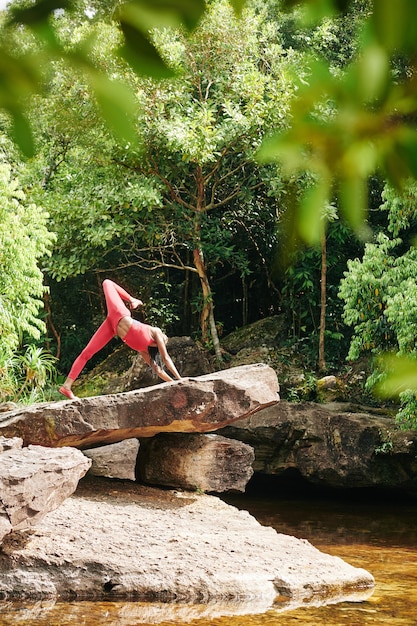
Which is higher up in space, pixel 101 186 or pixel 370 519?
pixel 101 186

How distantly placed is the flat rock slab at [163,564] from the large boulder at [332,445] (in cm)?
369

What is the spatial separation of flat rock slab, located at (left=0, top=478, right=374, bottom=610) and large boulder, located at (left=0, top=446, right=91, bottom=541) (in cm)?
29

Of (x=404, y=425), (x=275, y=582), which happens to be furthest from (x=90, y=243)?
(x=275, y=582)

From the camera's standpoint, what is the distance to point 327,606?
568 cm

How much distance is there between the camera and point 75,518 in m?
6.71

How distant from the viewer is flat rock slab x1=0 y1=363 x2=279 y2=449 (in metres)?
7.81

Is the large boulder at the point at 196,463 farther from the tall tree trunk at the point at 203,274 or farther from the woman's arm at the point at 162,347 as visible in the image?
the tall tree trunk at the point at 203,274

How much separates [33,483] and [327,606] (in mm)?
2198

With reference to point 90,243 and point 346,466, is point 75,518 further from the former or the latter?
point 90,243

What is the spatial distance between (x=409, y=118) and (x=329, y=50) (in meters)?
13.7

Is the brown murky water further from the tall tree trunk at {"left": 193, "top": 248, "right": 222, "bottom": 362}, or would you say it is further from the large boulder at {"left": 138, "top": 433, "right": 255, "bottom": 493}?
the tall tree trunk at {"left": 193, "top": 248, "right": 222, "bottom": 362}

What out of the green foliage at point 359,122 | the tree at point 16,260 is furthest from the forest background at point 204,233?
Result: the green foliage at point 359,122

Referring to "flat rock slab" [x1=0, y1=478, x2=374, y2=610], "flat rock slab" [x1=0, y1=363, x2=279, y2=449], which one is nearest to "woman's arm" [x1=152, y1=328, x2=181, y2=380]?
"flat rock slab" [x1=0, y1=363, x2=279, y2=449]

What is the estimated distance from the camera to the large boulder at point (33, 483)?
5.77m
